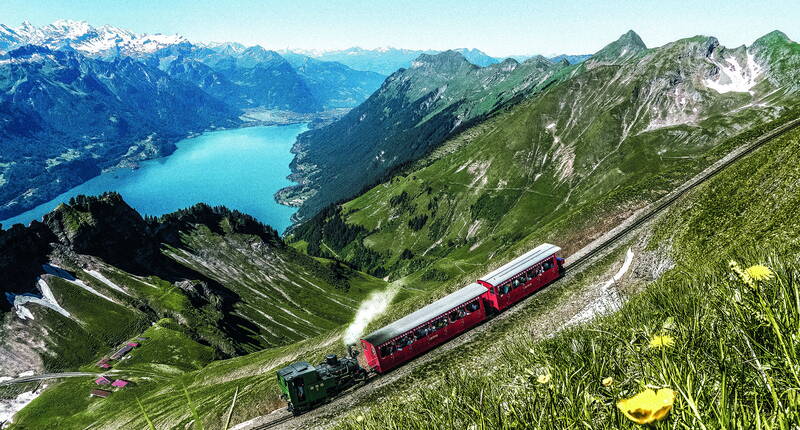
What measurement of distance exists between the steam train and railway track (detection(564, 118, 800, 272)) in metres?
9.44

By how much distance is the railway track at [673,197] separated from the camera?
166ft

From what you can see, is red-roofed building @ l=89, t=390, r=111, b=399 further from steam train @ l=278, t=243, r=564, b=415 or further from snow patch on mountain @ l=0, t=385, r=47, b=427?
steam train @ l=278, t=243, r=564, b=415

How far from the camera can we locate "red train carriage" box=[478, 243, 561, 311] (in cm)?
4306

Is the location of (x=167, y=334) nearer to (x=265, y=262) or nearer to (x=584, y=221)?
(x=265, y=262)

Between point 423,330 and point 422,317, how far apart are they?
1.23 metres

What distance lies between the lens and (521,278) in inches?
1732

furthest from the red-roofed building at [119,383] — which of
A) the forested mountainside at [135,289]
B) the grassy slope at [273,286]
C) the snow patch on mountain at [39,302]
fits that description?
the grassy slope at [273,286]

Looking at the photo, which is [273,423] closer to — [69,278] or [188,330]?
[188,330]

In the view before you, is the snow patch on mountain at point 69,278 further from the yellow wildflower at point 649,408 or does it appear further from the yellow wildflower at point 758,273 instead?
the yellow wildflower at point 649,408

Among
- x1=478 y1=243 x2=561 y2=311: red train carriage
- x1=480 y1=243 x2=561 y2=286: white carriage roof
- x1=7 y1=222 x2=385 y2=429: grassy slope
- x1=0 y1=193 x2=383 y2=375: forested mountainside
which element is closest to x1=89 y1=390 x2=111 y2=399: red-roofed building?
x1=7 y1=222 x2=385 y2=429: grassy slope

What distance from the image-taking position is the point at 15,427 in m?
82.8

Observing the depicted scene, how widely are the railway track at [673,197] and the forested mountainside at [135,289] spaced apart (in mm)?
94406

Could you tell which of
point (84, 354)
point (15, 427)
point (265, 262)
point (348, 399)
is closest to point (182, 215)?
point (265, 262)

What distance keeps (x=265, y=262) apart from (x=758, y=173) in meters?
178
